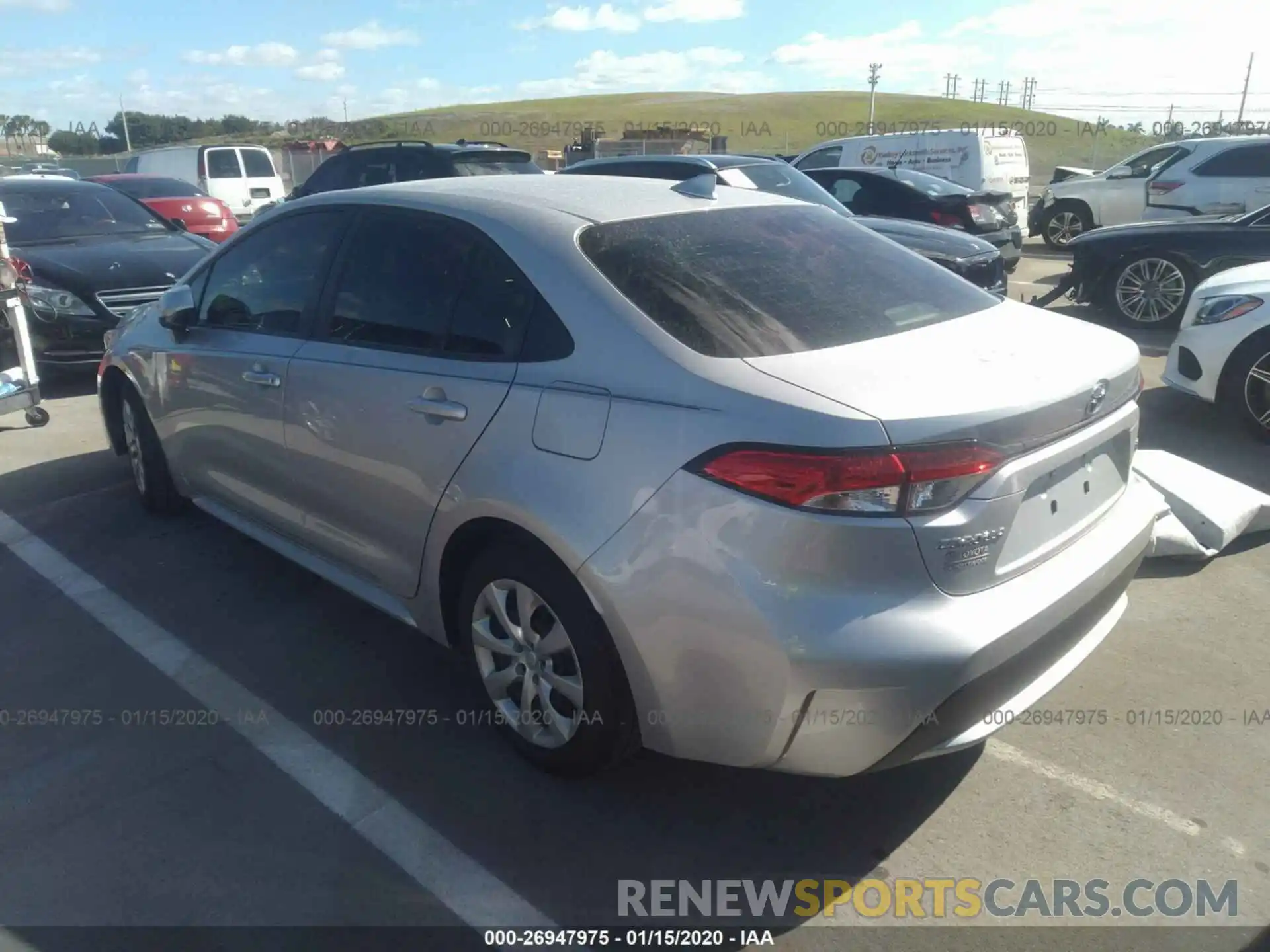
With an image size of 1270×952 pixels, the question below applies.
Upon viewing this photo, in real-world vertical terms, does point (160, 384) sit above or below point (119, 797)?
above

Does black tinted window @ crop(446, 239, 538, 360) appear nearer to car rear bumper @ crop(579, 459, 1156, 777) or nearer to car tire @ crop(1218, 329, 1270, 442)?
car rear bumper @ crop(579, 459, 1156, 777)

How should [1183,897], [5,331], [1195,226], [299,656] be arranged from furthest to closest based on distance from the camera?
[1195,226] → [5,331] → [299,656] → [1183,897]

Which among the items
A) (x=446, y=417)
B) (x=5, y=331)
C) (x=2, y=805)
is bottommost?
(x=2, y=805)

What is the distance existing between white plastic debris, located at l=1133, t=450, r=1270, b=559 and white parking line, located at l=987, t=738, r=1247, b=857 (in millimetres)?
1557

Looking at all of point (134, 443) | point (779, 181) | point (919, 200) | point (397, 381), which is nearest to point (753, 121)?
point (919, 200)

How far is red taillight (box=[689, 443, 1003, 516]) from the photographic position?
225cm

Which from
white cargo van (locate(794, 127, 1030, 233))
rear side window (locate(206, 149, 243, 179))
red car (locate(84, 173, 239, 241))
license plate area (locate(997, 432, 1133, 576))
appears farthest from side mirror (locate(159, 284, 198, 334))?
rear side window (locate(206, 149, 243, 179))

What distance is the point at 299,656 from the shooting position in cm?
381

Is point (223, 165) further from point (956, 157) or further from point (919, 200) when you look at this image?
point (919, 200)

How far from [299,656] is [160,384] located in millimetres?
1627

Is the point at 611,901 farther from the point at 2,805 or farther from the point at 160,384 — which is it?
the point at 160,384

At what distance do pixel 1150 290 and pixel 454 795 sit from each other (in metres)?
8.10

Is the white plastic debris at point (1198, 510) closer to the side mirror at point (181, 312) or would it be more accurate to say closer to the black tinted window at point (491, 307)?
the black tinted window at point (491, 307)

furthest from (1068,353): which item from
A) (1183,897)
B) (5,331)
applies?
(5,331)
